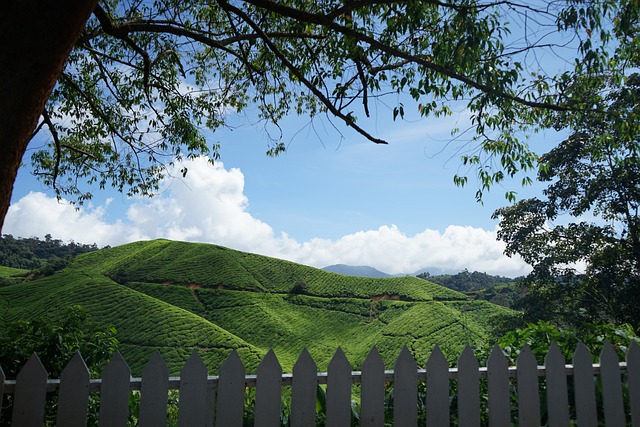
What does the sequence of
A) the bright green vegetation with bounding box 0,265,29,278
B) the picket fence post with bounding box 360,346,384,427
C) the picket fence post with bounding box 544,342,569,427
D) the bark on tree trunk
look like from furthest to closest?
the bright green vegetation with bounding box 0,265,29,278
the picket fence post with bounding box 544,342,569,427
the picket fence post with bounding box 360,346,384,427
the bark on tree trunk

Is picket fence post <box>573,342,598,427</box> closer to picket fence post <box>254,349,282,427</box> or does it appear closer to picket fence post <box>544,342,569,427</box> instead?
picket fence post <box>544,342,569,427</box>

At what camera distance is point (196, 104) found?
859cm

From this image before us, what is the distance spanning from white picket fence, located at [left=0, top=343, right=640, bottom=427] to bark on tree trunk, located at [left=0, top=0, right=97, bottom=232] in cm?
112

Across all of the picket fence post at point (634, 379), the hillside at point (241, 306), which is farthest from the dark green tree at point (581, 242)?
the hillside at point (241, 306)

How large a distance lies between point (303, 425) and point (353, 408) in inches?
17.8

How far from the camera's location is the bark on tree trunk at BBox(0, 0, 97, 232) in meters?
2.41

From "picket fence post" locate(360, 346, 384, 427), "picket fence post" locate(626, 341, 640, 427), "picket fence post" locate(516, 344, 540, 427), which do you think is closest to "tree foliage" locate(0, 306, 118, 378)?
"picket fence post" locate(360, 346, 384, 427)

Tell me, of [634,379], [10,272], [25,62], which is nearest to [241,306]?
[10,272]

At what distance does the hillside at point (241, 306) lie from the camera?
38.4 m

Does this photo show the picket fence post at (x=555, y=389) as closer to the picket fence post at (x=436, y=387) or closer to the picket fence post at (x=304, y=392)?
the picket fence post at (x=436, y=387)

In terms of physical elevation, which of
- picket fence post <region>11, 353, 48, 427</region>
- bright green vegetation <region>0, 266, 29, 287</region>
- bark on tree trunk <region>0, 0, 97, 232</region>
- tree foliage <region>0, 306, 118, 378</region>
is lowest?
picket fence post <region>11, 353, 48, 427</region>

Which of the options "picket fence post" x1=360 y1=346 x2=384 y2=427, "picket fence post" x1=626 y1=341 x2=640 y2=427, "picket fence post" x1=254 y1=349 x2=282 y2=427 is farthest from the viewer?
"picket fence post" x1=626 y1=341 x2=640 y2=427

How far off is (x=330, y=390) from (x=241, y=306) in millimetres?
47958

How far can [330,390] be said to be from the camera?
3164 millimetres
